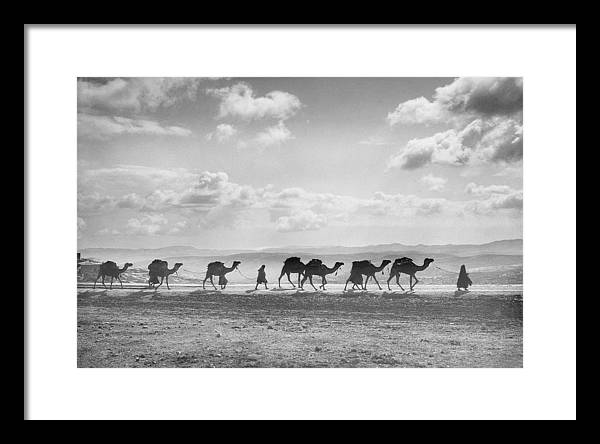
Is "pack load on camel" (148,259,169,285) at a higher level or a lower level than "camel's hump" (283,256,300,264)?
lower

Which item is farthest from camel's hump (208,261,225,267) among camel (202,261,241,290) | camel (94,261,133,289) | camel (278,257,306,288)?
camel (94,261,133,289)

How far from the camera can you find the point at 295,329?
665 cm

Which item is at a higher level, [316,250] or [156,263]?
[316,250]

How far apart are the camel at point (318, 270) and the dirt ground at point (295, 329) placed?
0.18 meters

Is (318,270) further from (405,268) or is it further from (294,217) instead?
(405,268)

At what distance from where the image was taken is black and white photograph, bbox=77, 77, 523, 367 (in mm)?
6543

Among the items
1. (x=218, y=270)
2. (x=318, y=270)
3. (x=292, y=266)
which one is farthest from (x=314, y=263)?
(x=218, y=270)

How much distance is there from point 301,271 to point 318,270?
21 centimetres

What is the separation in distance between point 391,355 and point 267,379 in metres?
1.36

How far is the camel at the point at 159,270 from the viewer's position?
6.88 meters

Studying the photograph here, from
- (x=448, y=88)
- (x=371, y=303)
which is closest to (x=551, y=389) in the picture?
(x=371, y=303)

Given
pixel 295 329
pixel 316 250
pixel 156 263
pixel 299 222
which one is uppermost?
pixel 299 222

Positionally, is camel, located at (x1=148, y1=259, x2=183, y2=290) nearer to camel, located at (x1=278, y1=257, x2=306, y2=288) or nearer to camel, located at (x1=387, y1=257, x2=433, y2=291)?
camel, located at (x1=278, y1=257, x2=306, y2=288)

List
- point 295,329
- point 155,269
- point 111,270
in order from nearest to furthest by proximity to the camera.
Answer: point 295,329
point 111,270
point 155,269
